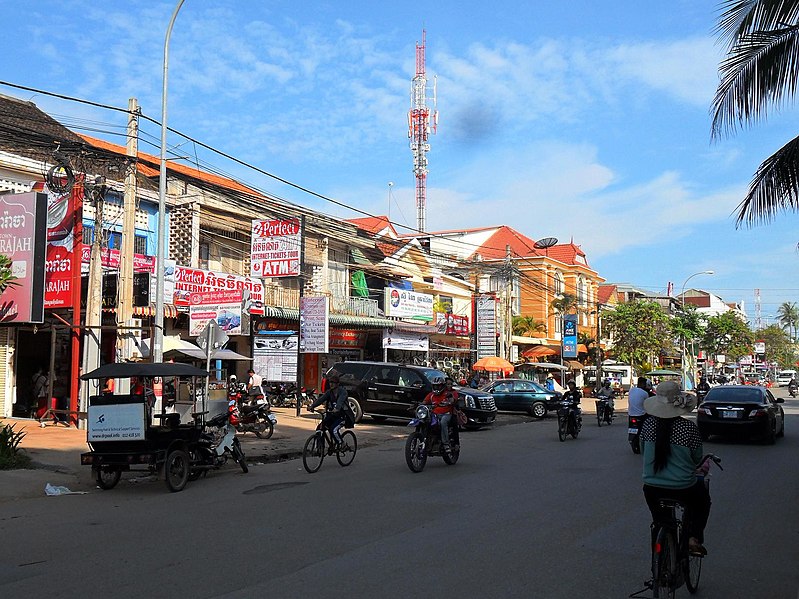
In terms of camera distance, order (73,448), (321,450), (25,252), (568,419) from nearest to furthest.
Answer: (321,450) < (73,448) < (25,252) < (568,419)

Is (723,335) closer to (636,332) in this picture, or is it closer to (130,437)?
(636,332)

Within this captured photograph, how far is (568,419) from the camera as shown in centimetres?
1992

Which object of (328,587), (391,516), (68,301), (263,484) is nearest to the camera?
(328,587)

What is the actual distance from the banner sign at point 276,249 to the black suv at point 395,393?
3585mm

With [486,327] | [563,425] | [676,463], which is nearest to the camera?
[676,463]

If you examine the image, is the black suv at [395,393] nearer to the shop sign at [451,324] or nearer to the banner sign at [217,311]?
the banner sign at [217,311]

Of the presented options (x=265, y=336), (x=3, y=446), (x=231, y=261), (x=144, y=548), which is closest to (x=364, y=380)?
(x=265, y=336)

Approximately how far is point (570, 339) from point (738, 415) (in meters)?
23.1

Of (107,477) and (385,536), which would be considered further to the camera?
(107,477)

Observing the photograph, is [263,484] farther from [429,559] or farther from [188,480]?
[429,559]

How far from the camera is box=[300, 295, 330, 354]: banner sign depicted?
2431 centimetres

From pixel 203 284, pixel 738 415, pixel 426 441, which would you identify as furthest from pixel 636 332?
pixel 426 441

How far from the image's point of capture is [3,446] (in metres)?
13.1

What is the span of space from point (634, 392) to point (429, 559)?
412 inches
